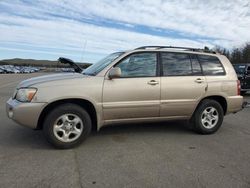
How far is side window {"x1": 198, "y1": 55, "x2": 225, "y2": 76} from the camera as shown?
688 centimetres

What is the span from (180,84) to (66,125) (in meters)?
2.33

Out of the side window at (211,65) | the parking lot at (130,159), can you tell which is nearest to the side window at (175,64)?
the side window at (211,65)

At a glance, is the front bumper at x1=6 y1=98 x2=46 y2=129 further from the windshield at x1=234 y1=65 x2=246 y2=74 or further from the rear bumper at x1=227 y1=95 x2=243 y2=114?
the windshield at x1=234 y1=65 x2=246 y2=74

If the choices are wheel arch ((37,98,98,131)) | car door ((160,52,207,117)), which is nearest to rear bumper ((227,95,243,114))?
car door ((160,52,207,117))

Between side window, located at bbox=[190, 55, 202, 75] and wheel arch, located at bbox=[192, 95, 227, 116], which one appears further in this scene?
wheel arch, located at bbox=[192, 95, 227, 116]

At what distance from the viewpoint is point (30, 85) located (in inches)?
220

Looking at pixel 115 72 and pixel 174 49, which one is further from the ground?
pixel 174 49

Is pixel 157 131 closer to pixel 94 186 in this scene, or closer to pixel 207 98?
pixel 207 98

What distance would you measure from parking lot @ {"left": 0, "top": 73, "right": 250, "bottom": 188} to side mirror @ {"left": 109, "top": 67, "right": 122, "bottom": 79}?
1.21 metres

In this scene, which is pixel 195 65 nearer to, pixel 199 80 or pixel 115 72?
pixel 199 80

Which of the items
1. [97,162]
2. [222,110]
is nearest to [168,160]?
[97,162]

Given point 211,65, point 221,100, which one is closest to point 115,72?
point 211,65

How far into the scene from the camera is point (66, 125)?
5.61 metres

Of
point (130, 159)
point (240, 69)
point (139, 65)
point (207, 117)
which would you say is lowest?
point (130, 159)
